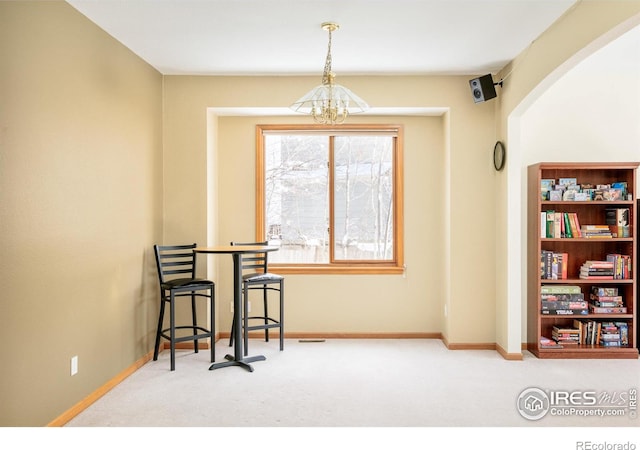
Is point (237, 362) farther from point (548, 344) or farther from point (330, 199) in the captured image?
point (548, 344)

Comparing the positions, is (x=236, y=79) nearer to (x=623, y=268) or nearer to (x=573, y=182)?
(x=573, y=182)

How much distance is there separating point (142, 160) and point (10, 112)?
1.79 metres

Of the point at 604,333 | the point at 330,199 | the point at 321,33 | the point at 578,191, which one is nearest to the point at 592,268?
the point at 604,333

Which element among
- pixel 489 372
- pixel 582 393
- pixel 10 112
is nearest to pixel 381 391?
pixel 489 372

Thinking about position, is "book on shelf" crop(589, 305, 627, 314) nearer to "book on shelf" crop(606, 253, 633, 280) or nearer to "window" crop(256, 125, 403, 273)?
"book on shelf" crop(606, 253, 633, 280)

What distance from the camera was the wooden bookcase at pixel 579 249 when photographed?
→ 15.1 feet

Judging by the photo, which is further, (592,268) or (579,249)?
(579,249)

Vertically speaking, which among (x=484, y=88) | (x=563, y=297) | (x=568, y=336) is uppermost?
(x=484, y=88)

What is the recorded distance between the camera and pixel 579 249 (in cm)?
491

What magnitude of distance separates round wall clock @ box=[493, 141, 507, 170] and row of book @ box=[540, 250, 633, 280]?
891 mm

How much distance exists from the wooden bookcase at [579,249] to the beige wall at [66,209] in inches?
138

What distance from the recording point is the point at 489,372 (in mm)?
4141

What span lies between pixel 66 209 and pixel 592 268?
14.3 feet

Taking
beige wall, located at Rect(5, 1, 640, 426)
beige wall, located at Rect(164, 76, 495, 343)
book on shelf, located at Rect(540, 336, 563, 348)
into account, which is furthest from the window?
book on shelf, located at Rect(540, 336, 563, 348)
